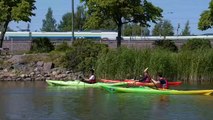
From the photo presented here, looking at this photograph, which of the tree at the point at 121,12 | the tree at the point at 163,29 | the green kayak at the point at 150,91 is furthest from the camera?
the tree at the point at 163,29

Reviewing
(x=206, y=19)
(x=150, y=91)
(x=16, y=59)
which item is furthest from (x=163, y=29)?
(x=150, y=91)

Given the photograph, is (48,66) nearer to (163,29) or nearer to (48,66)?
(48,66)

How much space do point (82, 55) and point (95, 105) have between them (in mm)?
18222

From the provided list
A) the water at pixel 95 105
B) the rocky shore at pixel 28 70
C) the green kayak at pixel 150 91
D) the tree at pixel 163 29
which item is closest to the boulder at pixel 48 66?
the rocky shore at pixel 28 70

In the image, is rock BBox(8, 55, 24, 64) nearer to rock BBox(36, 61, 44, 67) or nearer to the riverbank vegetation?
rock BBox(36, 61, 44, 67)

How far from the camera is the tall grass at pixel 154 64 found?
40219mm

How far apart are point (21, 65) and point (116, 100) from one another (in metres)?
19.4

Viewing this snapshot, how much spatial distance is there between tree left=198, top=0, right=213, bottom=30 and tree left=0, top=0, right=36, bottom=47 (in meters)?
17.1

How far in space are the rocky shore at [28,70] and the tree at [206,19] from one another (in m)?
15.3

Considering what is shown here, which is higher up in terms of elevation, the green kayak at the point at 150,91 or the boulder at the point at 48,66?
the boulder at the point at 48,66

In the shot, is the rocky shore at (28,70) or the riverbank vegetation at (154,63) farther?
the rocky shore at (28,70)

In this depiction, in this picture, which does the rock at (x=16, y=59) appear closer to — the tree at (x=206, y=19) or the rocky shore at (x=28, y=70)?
the rocky shore at (x=28, y=70)

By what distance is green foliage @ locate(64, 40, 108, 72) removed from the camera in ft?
144

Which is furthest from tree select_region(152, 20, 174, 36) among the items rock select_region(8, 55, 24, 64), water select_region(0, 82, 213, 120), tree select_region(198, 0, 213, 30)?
water select_region(0, 82, 213, 120)
